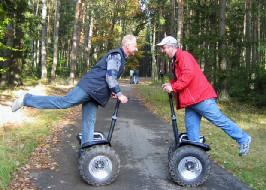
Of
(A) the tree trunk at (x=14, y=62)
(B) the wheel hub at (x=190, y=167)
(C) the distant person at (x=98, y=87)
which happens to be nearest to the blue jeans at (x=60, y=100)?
(C) the distant person at (x=98, y=87)

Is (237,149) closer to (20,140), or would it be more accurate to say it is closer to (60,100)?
(60,100)

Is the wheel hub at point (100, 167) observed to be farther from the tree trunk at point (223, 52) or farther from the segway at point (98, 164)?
the tree trunk at point (223, 52)

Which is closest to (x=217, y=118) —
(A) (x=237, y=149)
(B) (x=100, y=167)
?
(B) (x=100, y=167)

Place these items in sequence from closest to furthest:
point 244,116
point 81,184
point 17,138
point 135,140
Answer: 1. point 81,184
2. point 17,138
3. point 135,140
4. point 244,116

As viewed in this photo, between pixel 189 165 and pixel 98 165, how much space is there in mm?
1419

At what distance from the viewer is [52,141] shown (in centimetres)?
754

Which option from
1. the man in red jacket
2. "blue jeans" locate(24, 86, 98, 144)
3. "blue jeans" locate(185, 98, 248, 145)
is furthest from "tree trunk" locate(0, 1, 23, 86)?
"blue jeans" locate(185, 98, 248, 145)

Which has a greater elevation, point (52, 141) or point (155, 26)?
point (155, 26)

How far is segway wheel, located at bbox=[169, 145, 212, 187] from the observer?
4754mm

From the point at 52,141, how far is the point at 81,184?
3018mm

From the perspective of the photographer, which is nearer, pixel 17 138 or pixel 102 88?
pixel 102 88

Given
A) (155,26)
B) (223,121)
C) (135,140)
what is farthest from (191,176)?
(155,26)

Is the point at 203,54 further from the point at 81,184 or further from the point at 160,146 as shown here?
the point at 81,184

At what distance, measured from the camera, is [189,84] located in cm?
479
